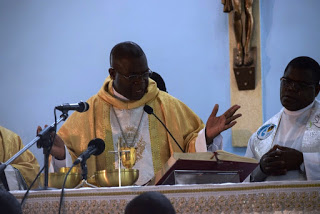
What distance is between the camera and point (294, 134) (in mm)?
5156

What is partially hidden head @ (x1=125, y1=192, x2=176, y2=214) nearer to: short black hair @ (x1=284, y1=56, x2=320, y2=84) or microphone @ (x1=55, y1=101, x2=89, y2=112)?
microphone @ (x1=55, y1=101, x2=89, y2=112)

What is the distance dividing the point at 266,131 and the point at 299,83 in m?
0.57

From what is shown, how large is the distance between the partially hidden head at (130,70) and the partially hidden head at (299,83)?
110cm

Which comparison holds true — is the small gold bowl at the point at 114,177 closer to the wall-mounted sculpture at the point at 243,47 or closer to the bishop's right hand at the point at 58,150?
the bishop's right hand at the point at 58,150

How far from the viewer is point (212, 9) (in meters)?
7.49

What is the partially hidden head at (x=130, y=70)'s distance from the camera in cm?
529

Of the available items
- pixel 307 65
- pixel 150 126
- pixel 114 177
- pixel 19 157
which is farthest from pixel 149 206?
pixel 19 157

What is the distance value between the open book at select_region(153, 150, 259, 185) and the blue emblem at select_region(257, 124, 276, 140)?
4.49 feet

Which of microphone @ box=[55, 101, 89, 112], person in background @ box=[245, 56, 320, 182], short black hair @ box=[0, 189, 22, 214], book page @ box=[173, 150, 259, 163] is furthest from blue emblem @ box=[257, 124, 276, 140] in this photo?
short black hair @ box=[0, 189, 22, 214]

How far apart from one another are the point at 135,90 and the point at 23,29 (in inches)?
127

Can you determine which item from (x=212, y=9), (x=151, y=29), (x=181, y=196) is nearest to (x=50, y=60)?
(x=151, y=29)

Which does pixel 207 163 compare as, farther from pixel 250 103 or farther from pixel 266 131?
pixel 250 103

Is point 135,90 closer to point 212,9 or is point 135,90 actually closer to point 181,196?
point 181,196

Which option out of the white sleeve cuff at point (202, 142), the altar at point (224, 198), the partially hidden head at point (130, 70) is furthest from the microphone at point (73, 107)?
the partially hidden head at point (130, 70)
